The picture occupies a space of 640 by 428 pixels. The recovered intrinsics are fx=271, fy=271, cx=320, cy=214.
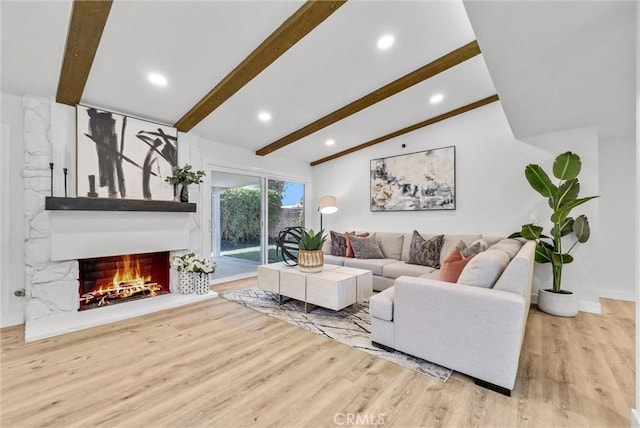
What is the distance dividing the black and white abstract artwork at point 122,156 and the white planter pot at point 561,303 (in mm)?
5120

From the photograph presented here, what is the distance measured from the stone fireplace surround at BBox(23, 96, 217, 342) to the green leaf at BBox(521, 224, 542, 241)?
456 cm

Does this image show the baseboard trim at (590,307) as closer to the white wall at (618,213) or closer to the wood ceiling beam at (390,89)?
the white wall at (618,213)

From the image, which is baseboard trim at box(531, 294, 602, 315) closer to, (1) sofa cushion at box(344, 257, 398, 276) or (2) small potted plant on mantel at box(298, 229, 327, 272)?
(1) sofa cushion at box(344, 257, 398, 276)

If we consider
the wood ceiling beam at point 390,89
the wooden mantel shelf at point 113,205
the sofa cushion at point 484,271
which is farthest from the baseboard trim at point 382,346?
the wooden mantel shelf at point 113,205

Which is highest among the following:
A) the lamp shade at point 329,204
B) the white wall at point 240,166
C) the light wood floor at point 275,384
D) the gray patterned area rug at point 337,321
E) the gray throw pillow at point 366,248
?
the white wall at point 240,166

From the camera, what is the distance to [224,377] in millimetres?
1956

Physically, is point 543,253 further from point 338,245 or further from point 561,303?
point 338,245

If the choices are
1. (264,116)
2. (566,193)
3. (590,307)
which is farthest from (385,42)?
(590,307)

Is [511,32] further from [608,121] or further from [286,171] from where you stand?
[286,171]

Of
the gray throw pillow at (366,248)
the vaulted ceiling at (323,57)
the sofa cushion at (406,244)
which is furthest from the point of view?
the gray throw pillow at (366,248)

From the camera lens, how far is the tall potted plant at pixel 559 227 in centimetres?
311

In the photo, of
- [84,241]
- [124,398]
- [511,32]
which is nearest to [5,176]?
[84,241]

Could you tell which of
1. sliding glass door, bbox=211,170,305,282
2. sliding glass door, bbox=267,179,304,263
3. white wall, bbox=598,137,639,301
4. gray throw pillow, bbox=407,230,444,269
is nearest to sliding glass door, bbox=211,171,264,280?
sliding glass door, bbox=211,170,305,282

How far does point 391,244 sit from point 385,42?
10.0 feet
